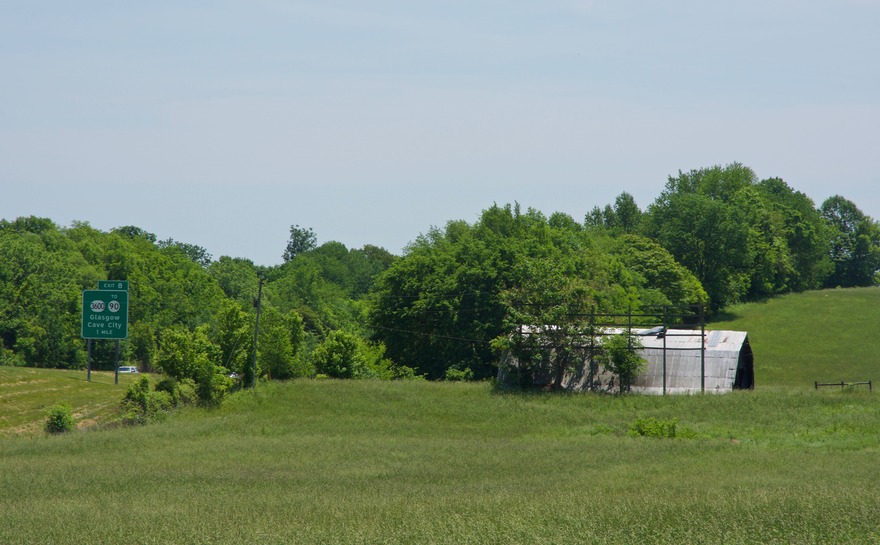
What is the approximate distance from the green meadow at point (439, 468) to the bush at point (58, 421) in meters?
0.89

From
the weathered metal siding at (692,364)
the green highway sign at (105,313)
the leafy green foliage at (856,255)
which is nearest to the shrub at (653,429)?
the weathered metal siding at (692,364)

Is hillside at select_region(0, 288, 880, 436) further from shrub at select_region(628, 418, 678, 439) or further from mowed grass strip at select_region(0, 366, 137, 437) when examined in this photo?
shrub at select_region(628, 418, 678, 439)

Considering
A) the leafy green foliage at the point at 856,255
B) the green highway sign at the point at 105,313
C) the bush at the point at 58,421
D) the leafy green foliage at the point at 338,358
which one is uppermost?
the leafy green foliage at the point at 856,255

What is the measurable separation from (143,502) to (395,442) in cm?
2106

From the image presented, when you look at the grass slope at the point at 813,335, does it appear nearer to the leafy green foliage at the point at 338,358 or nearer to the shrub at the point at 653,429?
the leafy green foliage at the point at 338,358

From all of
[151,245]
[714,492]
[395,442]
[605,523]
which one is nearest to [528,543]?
[605,523]

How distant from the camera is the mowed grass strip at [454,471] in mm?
19359

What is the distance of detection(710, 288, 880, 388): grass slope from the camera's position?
92.3 meters

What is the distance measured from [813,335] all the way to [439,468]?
83033mm

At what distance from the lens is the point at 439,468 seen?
35.5 meters

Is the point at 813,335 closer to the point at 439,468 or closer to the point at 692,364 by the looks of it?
the point at 692,364

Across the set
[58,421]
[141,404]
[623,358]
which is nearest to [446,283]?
[623,358]

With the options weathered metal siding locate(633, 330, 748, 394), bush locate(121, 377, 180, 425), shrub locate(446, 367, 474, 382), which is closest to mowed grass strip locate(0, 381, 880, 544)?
bush locate(121, 377, 180, 425)

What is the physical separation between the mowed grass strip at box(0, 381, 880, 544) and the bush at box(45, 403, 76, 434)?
157 inches
